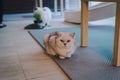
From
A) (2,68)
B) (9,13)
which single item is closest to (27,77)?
(2,68)

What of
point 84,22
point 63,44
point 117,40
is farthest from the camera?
point 84,22

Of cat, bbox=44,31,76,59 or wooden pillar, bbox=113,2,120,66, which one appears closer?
wooden pillar, bbox=113,2,120,66

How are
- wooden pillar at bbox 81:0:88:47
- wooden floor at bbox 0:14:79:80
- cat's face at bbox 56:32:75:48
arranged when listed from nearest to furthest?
wooden floor at bbox 0:14:79:80, cat's face at bbox 56:32:75:48, wooden pillar at bbox 81:0:88:47

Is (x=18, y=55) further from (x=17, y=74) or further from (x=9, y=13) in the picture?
(x=9, y=13)

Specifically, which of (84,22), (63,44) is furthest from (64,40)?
(84,22)

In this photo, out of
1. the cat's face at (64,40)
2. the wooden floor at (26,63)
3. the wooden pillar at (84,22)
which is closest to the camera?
the wooden floor at (26,63)

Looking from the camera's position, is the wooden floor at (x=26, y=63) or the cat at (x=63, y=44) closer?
the wooden floor at (x=26, y=63)

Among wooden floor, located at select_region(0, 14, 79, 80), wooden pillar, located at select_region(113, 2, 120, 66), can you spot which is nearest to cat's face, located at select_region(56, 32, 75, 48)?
wooden floor, located at select_region(0, 14, 79, 80)

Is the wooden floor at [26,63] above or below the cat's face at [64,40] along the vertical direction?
below

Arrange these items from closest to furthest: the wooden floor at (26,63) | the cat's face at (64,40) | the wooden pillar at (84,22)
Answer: the wooden floor at (26,63), the cat's face at (64,40), the wooden pillar at (84,22)

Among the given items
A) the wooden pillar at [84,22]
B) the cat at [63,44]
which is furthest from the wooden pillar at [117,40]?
the wooden pillar at [84,22]

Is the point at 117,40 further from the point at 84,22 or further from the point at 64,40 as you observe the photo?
the point at 84,22

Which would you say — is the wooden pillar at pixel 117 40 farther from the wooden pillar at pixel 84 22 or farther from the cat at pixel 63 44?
the wooden pillar at pixel 84 22

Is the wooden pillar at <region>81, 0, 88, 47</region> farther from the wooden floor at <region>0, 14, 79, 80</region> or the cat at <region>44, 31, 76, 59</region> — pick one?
the wooden floor at <region>0, 14, 79, 80</region>
